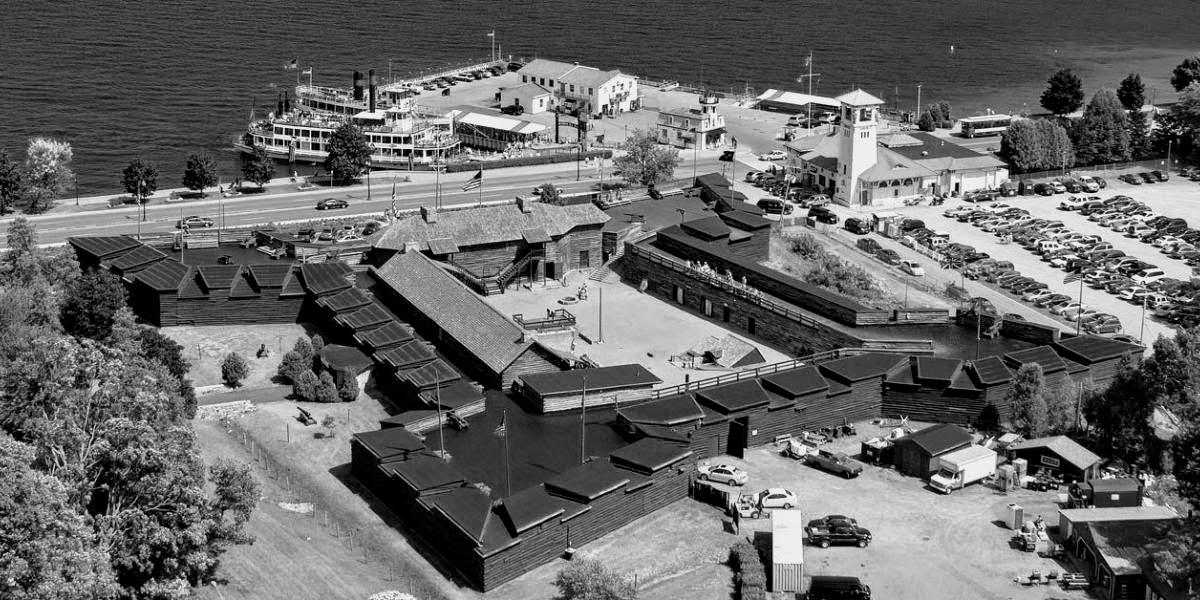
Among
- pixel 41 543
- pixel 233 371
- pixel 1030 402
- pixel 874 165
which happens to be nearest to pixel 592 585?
pixel 41 543

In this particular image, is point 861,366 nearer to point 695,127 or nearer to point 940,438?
point 940,438

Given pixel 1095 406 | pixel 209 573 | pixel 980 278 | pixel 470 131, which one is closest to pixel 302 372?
pixel 209 573

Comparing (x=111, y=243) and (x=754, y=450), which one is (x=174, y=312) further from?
(x=754, y=450)

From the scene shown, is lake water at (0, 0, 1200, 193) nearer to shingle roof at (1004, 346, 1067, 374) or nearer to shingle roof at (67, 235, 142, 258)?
shingle roof at (67, 235, 142, 258)

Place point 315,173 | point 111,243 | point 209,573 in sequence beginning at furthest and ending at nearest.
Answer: point 315,173 → point 111,243 → point 209,573

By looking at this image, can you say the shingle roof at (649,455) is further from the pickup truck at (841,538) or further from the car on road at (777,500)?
the pickup truck at (841,538)

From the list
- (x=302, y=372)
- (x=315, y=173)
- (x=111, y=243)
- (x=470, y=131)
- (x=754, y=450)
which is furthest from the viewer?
(x=470, y=131)

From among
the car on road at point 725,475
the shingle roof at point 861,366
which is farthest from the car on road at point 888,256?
the car on road at point 725,475
